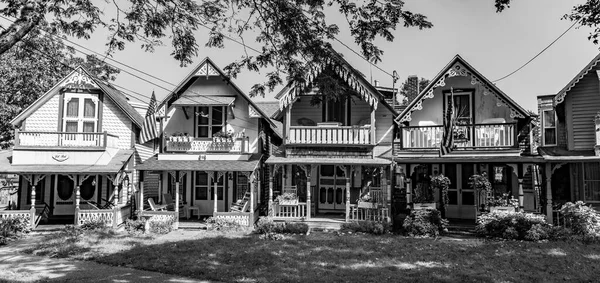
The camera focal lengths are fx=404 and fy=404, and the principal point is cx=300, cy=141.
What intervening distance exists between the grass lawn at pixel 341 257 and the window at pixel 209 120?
268 inches

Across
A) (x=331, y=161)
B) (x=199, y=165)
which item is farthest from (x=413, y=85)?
(x=199, y=165)

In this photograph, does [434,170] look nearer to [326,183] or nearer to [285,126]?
[326,183]

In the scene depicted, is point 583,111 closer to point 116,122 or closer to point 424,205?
point 424,205

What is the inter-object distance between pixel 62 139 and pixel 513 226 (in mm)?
21100

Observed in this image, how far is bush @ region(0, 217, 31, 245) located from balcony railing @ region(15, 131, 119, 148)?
386 centimetres

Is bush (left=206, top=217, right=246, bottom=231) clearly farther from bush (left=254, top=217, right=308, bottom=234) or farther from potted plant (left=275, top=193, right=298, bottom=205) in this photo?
potted plant (left=275, top=193, right=298, bottom=205)

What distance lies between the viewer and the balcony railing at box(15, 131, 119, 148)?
65.9ft

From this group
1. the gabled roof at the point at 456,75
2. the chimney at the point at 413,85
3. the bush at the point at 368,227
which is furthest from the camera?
the chimney at the point at 413,85

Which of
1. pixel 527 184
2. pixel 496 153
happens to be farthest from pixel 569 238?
pixel 527 184

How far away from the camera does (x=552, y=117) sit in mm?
19984

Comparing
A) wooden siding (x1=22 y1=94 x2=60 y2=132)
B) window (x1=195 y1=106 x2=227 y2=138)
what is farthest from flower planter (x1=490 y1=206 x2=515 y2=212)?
wooden siding (x1=22 y1=94 x2=60 y2=132)

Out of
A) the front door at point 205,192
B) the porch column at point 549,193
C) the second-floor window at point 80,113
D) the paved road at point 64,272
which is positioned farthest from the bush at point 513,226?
the second-floor window at point 80,113

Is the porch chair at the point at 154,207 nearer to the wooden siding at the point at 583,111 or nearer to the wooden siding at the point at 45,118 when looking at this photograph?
the wooden siding at the point at 45,118

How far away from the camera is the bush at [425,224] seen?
16.5m
